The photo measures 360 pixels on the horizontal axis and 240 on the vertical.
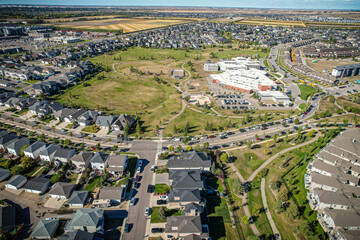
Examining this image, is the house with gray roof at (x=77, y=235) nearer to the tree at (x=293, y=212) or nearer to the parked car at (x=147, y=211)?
the parked car at (x=147, y=211)

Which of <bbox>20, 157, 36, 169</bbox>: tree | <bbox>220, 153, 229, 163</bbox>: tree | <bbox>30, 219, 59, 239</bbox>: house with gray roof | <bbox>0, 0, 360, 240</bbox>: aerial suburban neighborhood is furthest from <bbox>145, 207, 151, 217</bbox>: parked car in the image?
<bbox>20, 157, 36, 169</bbox>: tree

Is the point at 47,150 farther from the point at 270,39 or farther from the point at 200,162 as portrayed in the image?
the point at 270,39

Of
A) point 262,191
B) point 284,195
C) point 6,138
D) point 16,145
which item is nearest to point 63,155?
point 16,145

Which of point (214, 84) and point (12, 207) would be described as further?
point (214, 84)

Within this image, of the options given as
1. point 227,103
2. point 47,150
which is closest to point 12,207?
point 47,150

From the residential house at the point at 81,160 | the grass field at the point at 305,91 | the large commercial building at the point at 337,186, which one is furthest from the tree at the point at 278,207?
the grass field at the point at 305,91

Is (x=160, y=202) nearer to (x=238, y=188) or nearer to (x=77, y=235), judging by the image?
(x=77, y=235)
